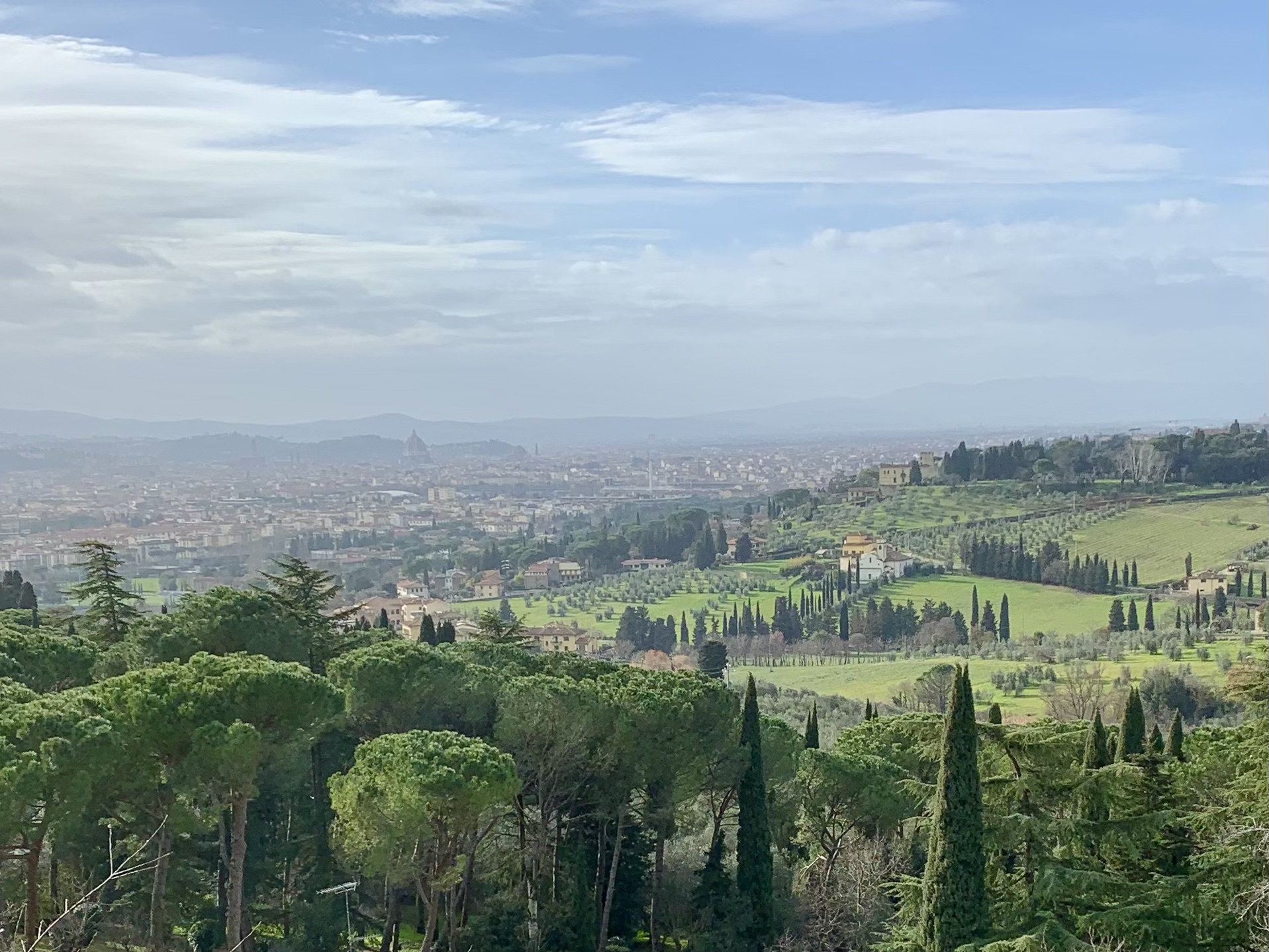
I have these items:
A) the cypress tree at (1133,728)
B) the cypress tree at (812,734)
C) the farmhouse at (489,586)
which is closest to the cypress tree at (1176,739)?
the cypress tree at (1133,728)

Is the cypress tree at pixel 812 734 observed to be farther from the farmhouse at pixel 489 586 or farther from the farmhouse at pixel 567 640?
the farmhouse at pixel 489 586

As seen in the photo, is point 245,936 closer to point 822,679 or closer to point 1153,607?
point 822,679

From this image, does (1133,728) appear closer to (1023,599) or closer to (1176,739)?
(1176,739)

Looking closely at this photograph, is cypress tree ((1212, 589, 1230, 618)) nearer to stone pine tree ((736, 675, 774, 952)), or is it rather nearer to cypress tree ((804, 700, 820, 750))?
cypress tree ((804, 700, 820, 750))

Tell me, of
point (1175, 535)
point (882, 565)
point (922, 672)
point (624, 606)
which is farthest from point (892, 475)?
point (922, 672)

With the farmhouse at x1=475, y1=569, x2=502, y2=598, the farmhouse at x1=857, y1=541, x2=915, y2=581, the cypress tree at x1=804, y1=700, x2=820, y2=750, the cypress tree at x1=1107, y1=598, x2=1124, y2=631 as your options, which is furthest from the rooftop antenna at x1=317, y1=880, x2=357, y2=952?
the farmhouse at x1=475, y1=569, x2=502, y2=598

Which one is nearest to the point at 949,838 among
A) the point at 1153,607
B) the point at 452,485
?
the point at 1153,607
